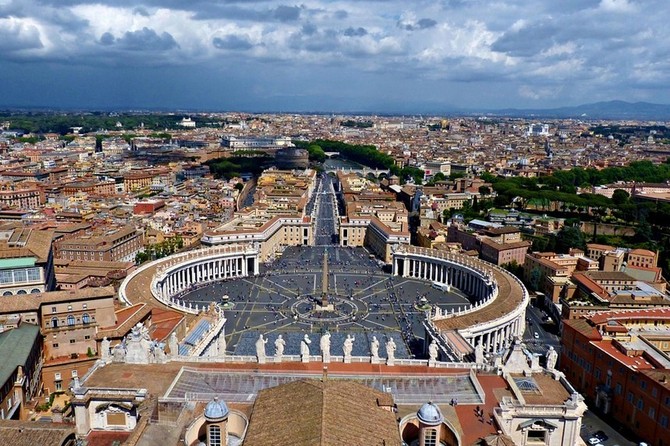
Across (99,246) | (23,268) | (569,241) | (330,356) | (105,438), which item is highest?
(23,268)

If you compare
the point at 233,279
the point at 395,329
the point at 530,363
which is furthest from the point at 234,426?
the point at 233,279

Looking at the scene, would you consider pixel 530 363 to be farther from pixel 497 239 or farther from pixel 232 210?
pixel 232 210

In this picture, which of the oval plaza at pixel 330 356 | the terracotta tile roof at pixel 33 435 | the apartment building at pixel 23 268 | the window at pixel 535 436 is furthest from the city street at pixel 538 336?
the apartment building at pixel 23 268

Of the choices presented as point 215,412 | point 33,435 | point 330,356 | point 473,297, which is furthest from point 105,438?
point 473,297

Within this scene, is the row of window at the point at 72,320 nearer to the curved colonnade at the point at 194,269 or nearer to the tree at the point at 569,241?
the curved colonnade at the point at 194,269

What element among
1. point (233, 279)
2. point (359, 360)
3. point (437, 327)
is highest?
point (359, 360)

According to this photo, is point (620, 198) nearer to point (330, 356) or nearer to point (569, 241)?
point (569, 241)
